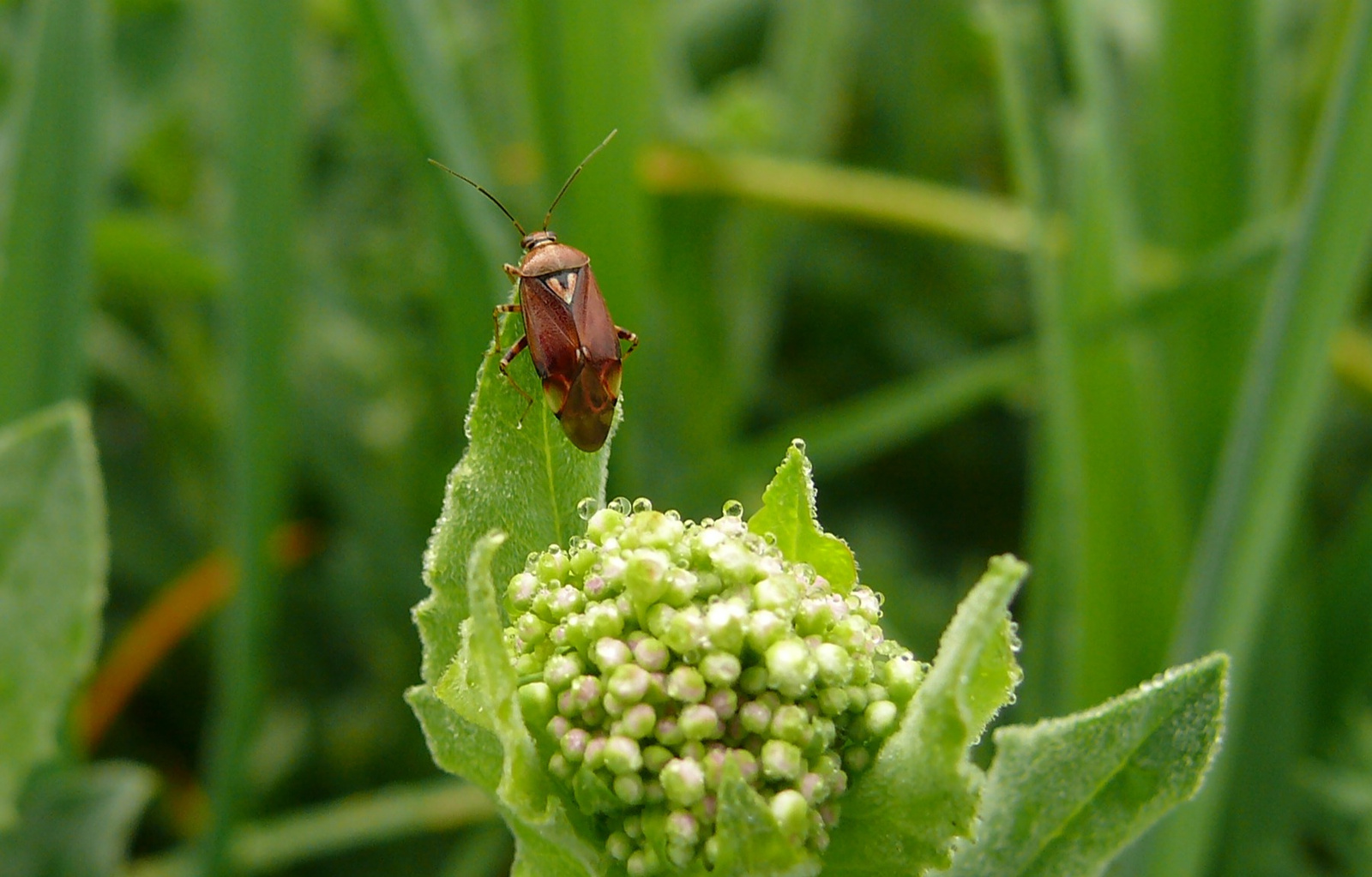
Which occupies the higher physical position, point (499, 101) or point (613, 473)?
point (499, 101)

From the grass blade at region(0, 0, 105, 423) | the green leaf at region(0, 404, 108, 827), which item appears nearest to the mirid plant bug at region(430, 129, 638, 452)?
the green leaf at region(0, 404, 108, 827)

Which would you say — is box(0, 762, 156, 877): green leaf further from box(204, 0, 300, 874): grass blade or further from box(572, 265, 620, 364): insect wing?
box(572, 265, 620, 364): insect wing

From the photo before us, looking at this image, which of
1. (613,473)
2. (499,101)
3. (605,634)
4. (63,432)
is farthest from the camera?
(499,101)

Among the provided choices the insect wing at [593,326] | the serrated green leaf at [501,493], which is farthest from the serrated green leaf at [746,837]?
the insect wing at [593,326]

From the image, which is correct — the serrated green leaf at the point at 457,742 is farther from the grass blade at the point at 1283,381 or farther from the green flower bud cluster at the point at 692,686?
the grass blade at the point at 1283,381

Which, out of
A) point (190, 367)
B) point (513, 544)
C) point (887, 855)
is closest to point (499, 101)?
point (190, 367)

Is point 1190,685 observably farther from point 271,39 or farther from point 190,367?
point 190,367

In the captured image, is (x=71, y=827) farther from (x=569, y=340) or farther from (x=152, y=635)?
(x=569, y=340)

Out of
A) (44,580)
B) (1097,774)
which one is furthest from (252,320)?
(1097,774)
